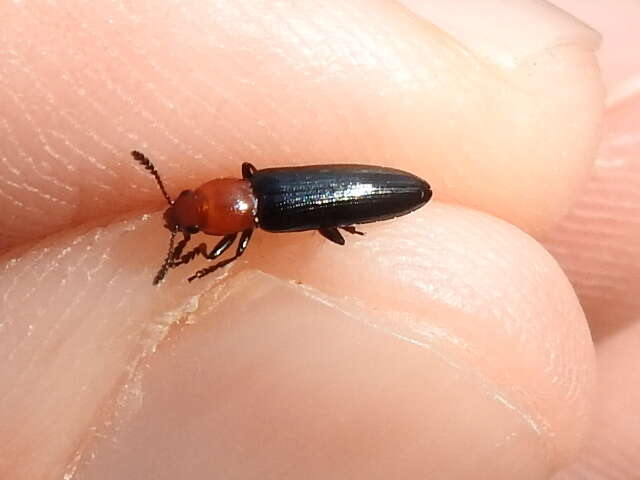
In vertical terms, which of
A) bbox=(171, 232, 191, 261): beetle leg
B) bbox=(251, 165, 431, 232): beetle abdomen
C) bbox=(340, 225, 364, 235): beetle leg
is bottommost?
bbox=(171, 232, 191, 261): beetle leg

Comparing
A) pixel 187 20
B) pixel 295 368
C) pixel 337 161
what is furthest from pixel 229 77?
pixel 295 368

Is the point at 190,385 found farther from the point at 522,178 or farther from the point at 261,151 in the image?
the point at 522,178

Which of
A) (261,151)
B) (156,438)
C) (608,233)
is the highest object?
(261,151)

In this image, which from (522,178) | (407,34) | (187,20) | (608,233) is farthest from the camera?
(608,233)

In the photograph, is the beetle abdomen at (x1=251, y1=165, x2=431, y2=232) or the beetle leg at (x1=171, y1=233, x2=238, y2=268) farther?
the beetle abdomen at (x1=251, y1=165, x2=431, y2=232)

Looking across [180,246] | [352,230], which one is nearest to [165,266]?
[180,246]

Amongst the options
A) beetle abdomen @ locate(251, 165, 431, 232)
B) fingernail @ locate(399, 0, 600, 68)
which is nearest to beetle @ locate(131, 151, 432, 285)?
beetle abdomen @ locate(251, 165, 431, 232)

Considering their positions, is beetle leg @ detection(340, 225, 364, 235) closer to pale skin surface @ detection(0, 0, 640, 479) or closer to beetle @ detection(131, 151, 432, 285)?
beetle @ detection(131, 151, 432, 285)
